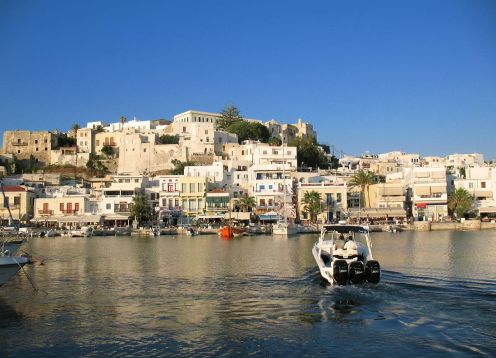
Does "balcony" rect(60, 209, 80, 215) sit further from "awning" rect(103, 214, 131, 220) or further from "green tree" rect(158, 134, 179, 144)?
"green tree" rect(158, 134, 179, 144)

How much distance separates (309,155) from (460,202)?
1304 inches

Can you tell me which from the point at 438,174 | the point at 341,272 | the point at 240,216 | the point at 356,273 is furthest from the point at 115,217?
the point at 356,273

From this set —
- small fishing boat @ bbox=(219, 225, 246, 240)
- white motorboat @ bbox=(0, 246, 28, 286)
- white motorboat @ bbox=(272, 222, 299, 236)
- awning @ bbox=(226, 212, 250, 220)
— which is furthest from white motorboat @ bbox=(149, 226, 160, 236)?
white motorboat @ bbox=(0, 246, 28, 286)

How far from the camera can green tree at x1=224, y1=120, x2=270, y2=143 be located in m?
115

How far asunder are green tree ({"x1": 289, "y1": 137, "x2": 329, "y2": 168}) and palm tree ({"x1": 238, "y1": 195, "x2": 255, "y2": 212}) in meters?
21.7

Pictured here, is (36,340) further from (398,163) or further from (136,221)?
(398,163)

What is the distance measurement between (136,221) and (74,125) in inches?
2073

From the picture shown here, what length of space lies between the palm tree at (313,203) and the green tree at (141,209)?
22.6m

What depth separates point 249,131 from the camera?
11500 centimetres

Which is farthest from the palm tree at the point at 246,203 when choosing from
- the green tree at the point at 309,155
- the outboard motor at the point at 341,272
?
the outboard motor at the point at 341,272

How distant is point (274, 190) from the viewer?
8144 centimetres

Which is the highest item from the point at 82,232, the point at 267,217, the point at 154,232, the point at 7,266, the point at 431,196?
the point at 431,196

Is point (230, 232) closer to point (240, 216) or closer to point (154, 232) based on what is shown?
point (240, 216)

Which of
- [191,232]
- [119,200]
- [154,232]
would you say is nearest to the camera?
[191,232]
